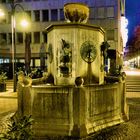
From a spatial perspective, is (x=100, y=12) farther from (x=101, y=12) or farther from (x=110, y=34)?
(x=110, y=34)

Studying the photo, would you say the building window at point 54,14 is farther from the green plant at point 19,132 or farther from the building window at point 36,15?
the green plant at point 19,132

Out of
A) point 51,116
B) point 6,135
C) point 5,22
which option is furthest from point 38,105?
point 5,22

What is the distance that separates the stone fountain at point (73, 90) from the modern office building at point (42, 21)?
1201 inches

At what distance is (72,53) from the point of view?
10.1 metres

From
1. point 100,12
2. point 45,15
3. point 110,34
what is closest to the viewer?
point 110,34

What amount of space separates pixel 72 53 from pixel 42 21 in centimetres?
3433

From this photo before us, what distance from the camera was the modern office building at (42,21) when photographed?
41094 millimetres

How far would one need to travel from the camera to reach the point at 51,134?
7812 millimetres

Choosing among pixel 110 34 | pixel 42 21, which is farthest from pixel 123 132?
pixel 42 21

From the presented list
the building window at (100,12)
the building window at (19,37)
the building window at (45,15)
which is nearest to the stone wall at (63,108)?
the building window at (100,12)

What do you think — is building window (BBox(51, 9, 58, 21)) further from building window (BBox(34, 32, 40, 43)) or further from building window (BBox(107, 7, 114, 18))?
building window (BBox(107, 7, 114, 18))

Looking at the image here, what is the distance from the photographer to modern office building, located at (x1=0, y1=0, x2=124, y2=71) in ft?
135

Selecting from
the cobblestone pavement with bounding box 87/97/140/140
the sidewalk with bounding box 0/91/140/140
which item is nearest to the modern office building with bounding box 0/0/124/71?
the sidewalk with bounding box 0/91/140/140

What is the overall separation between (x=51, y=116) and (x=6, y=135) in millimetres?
3053
